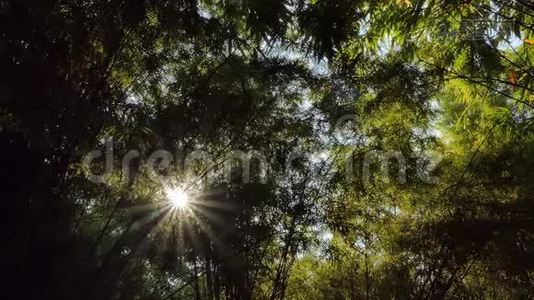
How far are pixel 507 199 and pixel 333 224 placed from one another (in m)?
1.70

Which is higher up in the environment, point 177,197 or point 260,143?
point 260,143

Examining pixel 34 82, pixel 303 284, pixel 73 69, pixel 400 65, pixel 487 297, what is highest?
pixel 400 65

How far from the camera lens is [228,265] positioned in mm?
4469

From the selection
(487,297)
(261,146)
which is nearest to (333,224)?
(261,146)

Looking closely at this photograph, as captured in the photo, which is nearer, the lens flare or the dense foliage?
the dense foliage

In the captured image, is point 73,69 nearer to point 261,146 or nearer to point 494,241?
point 261,146

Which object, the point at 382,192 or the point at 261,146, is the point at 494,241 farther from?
the point at 261,146

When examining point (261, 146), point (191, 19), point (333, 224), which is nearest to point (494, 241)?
point (333, 224)

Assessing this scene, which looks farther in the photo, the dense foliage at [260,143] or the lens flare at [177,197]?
the lens flare at [177,197]

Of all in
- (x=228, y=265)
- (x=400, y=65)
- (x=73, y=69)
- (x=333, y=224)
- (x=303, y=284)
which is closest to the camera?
(x=73, y=69)

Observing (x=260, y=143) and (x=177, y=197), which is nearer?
(x=177, y=197)

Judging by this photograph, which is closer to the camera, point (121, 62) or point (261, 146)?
point (121, 62)

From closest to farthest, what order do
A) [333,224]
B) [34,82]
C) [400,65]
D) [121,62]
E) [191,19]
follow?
[34,82]
[191,19]
[121,62]
[400,65]
[333,224]

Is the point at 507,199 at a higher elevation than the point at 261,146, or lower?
lower
